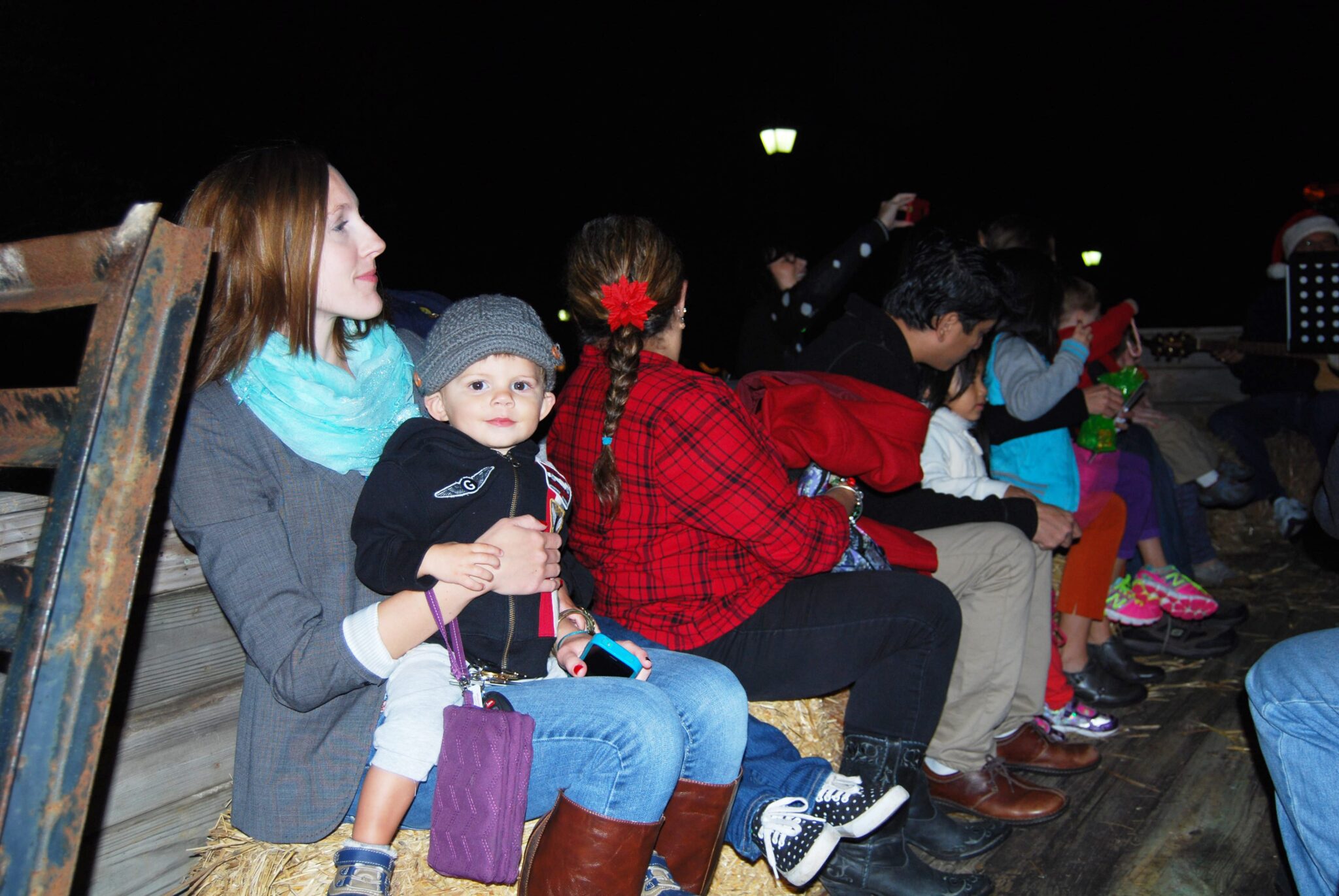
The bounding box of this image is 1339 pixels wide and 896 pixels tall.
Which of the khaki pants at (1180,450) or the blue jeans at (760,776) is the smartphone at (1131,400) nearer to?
the khaki pants at (1180,450)

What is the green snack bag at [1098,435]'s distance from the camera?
3518mm

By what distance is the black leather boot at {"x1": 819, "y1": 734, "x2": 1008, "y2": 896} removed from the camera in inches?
86.4

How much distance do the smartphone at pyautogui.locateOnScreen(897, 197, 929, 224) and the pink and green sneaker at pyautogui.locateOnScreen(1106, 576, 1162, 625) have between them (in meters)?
1.90

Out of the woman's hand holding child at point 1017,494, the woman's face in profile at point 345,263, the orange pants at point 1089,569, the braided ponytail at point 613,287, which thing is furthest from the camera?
the orange pants at point 1089,569

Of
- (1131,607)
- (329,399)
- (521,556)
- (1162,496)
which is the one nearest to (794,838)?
(521,556)

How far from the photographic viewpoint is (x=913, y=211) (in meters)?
4.16

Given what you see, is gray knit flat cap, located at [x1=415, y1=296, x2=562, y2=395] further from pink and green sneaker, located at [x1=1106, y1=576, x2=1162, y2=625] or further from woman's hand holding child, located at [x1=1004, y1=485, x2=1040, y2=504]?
pink and green sneaker, located at [x1=1106, y1=576, x2=1162, y2=625]

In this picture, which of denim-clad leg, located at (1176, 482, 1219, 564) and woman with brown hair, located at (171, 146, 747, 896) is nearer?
woman with brown hair, located at (171, 146, 747, 896)

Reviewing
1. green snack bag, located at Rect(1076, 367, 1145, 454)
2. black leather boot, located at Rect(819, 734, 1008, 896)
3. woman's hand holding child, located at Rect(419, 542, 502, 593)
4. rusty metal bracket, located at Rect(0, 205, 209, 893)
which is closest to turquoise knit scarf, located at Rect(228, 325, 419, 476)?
woman's hand holding child, located at Rect(419, 542, 502, 593)

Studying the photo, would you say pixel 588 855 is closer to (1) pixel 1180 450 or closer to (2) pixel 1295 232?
(1) pixel 1180 450

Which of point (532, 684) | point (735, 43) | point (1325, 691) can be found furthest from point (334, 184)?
point (735, 43)

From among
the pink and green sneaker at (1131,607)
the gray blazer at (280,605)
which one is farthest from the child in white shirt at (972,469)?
the gray blazer at (280,605)

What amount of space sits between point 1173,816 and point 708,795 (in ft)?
5.52

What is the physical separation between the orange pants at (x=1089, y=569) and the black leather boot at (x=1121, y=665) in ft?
0.79
